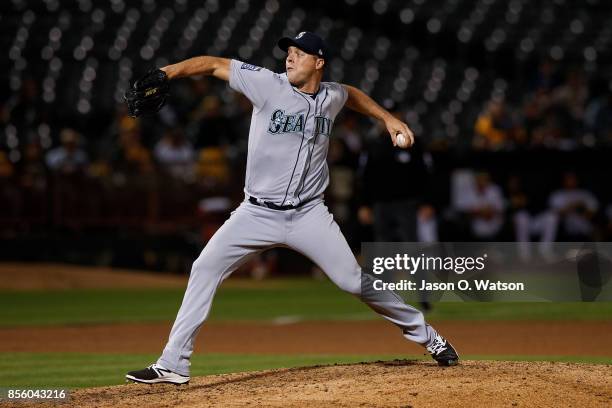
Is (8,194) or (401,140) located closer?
(401,140)

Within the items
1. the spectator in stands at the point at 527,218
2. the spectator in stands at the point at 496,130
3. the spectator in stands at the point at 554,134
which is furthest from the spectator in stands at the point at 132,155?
the spectator in stands at the point at 554,134

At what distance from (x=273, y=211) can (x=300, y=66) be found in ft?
2.67

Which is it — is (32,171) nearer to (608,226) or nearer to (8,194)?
(8,194)

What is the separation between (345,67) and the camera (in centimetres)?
1939

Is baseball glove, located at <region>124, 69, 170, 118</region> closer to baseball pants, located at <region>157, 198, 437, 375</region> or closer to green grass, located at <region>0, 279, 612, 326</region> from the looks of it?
baseball pants, located at <region>157, 198, 437, 375</region>

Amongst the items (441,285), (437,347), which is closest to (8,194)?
(441,285)

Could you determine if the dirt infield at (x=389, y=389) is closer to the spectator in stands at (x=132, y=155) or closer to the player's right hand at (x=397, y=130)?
the player's right hand at (x=397, y=130)

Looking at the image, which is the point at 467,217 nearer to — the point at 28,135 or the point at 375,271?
the point at 28,135

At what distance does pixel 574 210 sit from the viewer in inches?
627

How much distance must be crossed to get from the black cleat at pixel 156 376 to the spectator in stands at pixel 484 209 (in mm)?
10988

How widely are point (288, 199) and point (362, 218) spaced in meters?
5.11

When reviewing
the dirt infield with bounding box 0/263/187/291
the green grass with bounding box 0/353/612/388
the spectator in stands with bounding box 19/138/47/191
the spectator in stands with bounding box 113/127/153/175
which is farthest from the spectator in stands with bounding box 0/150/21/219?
the green grass with bounding box 0/353/612/388

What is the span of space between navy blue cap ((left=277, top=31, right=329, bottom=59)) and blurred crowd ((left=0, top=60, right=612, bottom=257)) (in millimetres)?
9536

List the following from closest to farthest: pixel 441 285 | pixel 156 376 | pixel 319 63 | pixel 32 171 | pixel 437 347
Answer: pixel 156 376 < pixel 319 63 < pixel 437 347 < pixel 441 285 < pixel 32 171
